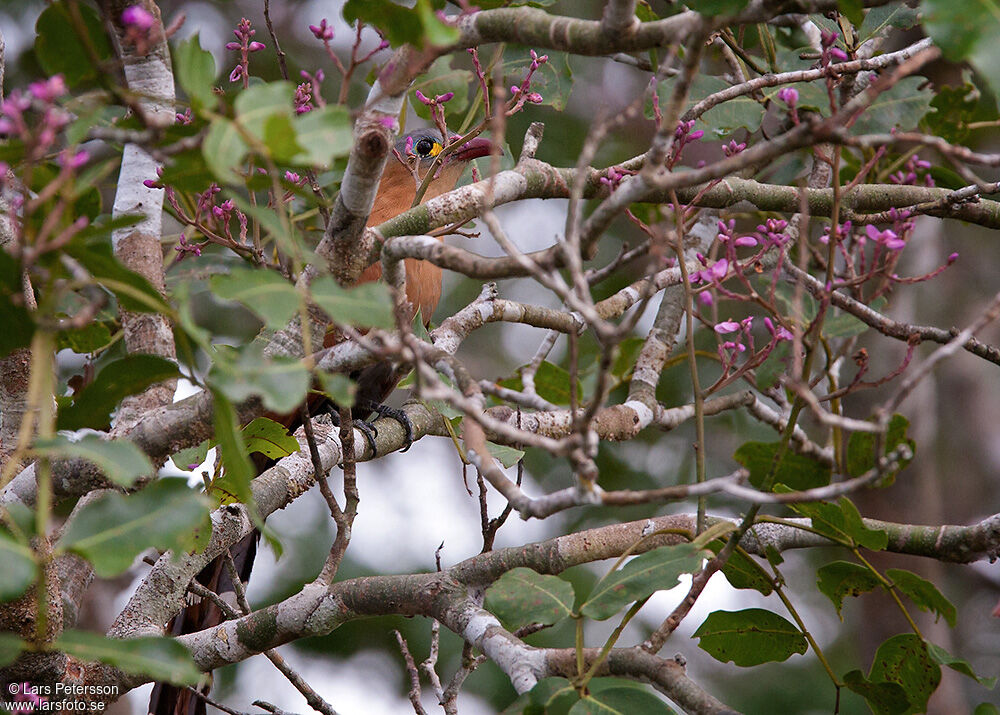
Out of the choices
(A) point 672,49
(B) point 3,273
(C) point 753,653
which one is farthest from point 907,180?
(B) point 3,273

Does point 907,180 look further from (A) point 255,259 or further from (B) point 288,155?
(B) point 288,155

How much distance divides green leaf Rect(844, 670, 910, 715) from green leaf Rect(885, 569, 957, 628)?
0.20 metres

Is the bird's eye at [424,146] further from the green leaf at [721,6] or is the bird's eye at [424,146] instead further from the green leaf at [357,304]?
the green leaf at [357,304]

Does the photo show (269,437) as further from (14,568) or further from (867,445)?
(867,445)

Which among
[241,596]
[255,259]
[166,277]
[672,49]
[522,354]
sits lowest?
[522,354]

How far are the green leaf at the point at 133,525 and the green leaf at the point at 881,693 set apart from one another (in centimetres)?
138

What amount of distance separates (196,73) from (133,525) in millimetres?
482

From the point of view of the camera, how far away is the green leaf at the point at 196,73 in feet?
3.21

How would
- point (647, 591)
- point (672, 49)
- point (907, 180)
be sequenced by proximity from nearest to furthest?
point (672, 49) < point (647, 591) < point (907, 180)

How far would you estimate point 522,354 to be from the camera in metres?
5.91

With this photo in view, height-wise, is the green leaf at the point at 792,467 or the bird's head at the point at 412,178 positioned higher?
the bird's head at the point at 412,178

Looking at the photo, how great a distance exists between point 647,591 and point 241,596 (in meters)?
1.18

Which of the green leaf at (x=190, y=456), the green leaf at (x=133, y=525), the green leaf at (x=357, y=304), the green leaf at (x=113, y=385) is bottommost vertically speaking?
the green leaf at (x=190, y=456)

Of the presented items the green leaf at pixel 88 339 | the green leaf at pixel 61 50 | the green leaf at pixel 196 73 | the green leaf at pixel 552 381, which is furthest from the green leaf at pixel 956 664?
the green leaf at pixel 88 339
